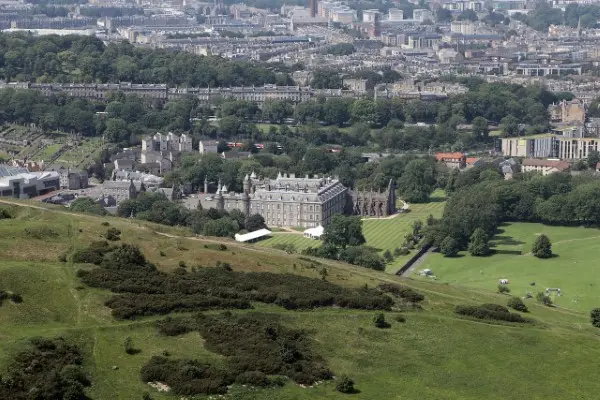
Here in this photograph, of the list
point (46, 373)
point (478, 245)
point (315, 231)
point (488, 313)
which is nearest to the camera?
point (46, 373)

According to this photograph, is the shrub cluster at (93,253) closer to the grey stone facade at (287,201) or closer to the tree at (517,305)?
the tree at (517,305)

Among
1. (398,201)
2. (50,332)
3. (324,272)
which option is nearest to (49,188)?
(398,201)

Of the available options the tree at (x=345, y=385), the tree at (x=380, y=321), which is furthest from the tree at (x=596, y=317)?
the tree at (x=345, y=385)

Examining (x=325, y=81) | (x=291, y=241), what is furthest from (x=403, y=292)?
(x=325, y=81)

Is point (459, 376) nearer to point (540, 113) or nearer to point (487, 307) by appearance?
point (487, 307)

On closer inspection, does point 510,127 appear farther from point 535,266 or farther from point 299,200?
point 535,266

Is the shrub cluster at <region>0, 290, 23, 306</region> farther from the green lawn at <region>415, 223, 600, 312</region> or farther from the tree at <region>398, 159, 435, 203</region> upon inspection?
the tree at <region>398, 159, 435, 203</region>

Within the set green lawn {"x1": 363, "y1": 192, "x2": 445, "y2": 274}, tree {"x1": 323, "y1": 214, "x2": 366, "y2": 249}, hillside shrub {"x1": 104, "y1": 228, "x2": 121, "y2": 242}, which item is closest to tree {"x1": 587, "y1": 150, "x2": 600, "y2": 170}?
green lawn {"x1": 363, "y1": 192, "x2": 445, "y2": 274}
